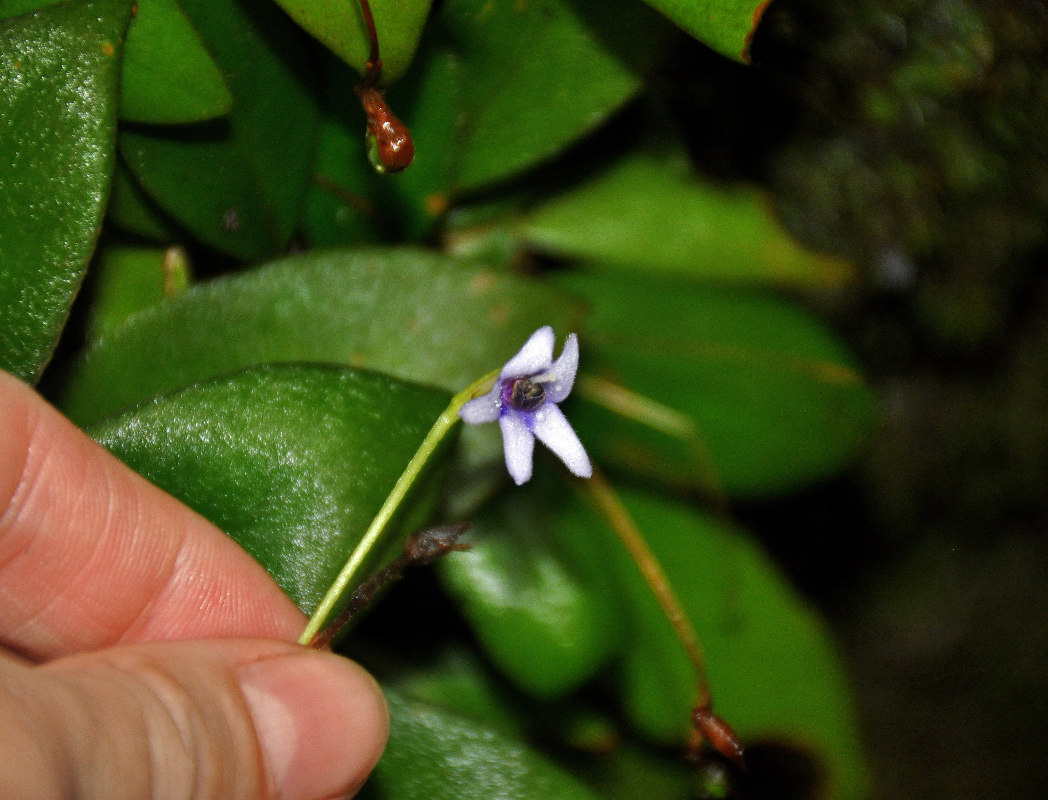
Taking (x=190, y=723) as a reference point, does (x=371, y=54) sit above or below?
above

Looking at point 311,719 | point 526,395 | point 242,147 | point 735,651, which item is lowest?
point 735,651

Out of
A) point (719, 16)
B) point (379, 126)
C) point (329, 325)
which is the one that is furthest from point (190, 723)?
point (719, 16)

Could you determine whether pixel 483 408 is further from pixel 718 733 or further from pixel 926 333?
pixel 926 333

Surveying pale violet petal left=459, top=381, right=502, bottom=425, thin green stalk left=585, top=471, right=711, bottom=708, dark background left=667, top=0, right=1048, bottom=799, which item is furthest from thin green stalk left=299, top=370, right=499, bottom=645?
dark background left=667, top=0, right=1048, bottom=799

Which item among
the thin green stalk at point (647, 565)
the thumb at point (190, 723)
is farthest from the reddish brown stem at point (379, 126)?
the thin green stalk at point (647, 565)

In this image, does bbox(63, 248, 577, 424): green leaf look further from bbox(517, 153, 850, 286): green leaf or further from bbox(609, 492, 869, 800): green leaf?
bbox(609, 492, 869, 800): green leaf

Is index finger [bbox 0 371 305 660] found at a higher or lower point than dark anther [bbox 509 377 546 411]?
lower
